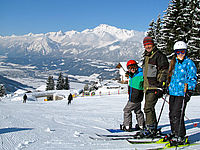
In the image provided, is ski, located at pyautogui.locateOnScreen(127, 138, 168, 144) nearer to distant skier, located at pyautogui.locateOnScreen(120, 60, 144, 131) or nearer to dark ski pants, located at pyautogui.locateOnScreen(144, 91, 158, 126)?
dark ski pants, located at pyautogui.locateOnScreen(144, 91, 158, 126)

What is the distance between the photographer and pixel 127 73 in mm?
4477

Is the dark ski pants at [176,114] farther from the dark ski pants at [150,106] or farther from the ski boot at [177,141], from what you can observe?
the dark ski pants at [150,106]

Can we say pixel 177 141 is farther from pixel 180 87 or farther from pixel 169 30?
pixel 169 30

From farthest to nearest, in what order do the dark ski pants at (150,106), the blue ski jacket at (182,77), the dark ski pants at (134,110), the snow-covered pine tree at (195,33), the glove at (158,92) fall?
1. the snow-covered pine tree at (195,33)
2. the dark ski pants at (134,110)
3. the dark ski pants at (150,106)
4. the glove at (158,92)
5. the blue ski jacket at (182,77)

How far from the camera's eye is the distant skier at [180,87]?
10.8 feet

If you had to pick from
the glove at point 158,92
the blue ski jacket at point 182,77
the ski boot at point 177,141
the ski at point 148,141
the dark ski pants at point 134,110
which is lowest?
the ski at point 148,141

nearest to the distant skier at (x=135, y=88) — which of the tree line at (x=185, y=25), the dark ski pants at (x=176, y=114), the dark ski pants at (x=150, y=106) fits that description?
the dark ski pants at (x=150, y=106)

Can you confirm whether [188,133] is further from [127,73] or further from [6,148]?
[6,148]

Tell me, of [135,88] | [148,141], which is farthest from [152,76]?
[148,141]

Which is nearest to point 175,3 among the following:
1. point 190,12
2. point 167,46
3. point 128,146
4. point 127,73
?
point 190,12

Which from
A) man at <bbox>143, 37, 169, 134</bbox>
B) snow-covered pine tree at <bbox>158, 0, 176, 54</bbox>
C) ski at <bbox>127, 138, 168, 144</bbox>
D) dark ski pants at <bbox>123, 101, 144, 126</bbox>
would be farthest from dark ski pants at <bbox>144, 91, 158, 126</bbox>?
snow-covered pine tree at <bbox>158, 0, 176, 54</bbox>

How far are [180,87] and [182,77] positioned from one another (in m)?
0.19

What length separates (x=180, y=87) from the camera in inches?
135

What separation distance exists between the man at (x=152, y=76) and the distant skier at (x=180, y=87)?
9.6 inches
